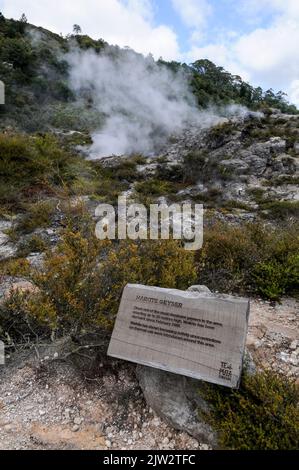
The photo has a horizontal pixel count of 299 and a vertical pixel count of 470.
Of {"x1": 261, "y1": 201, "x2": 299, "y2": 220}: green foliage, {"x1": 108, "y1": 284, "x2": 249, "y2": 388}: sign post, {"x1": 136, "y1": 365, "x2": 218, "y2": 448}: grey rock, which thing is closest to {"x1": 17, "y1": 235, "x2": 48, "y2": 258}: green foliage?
{"x1": 108, "y1": 284, "x2": 249, "y2": 388}: sign post

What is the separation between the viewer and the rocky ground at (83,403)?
2.76 meters

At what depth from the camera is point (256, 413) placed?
255 cm

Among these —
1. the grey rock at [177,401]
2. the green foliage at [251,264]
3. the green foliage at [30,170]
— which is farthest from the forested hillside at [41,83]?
the grey rock at [177,401]

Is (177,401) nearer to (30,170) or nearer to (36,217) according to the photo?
(36,217)

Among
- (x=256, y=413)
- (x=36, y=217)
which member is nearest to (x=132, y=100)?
(x=36, y=217)

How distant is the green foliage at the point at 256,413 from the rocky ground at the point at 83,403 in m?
0.25

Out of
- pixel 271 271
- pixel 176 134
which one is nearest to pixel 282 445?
pixel 271 271

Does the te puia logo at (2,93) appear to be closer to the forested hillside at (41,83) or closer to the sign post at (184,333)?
the forested hillside at (41,83)

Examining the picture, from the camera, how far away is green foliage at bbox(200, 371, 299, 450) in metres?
2.40

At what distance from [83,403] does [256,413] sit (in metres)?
1.61

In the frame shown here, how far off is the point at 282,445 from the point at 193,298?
4.23 feet

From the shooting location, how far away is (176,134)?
22.4 m

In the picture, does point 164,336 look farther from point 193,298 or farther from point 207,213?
point 207,213
